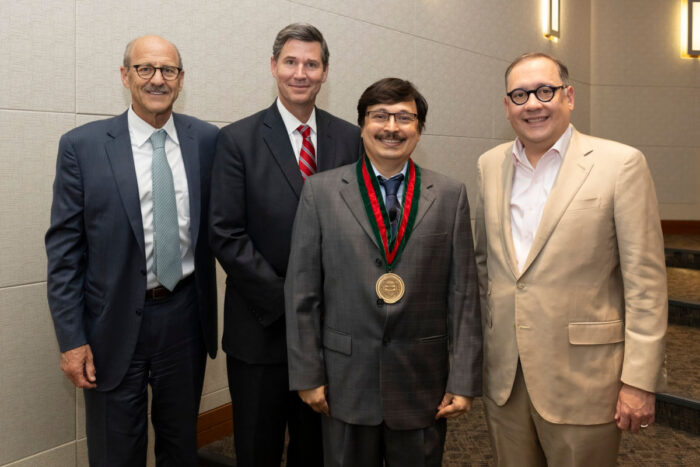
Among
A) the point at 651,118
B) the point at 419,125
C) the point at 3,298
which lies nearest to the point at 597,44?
the point at 651,118

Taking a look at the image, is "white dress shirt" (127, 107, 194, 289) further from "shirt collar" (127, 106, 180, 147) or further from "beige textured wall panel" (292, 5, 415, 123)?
"beige textured wall panel" (292, 5, 415, 123)

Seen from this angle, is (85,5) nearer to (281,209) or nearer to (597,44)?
(281,209)

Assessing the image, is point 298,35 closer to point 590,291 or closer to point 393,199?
point 393,199

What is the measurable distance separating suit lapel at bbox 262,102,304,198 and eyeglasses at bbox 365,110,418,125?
365mm

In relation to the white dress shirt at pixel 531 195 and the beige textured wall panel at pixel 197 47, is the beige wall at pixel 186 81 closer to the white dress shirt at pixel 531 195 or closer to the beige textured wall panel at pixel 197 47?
the beige textured wall panel at pixel 197 47

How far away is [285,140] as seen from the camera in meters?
2.09

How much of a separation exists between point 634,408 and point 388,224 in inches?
35.5

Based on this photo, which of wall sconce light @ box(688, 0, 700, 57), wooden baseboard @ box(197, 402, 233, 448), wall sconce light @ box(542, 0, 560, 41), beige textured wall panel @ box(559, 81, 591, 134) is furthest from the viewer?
wall sconce light @ box(688, 0, 700, 57)

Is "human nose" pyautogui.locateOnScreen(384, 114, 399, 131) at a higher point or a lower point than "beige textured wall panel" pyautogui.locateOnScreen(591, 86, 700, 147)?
lower

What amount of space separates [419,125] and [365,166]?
222mm

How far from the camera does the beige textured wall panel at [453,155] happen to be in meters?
4.75

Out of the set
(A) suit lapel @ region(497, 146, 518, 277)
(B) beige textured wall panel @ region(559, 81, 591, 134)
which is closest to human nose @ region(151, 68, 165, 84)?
(A) suit lapel @ region(497, 146, 518, 277)

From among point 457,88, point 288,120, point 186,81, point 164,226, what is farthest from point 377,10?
point 164,226

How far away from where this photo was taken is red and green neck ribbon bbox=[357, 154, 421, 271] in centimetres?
179
